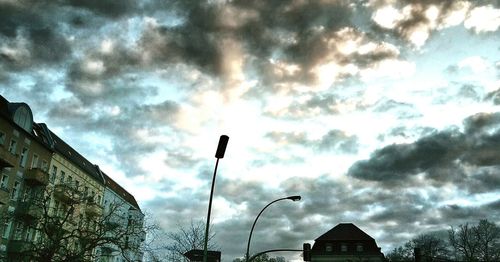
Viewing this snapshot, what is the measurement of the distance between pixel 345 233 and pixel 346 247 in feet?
9.92

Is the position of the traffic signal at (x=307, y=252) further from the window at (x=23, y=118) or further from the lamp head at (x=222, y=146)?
the window at (x=23, y=118)

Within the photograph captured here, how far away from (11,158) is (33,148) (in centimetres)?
521

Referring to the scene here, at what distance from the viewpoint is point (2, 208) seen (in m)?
35.0

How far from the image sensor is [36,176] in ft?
127

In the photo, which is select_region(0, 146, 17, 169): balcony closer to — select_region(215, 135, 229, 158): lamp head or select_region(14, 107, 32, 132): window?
select_region(14, 107, 32, 132): window

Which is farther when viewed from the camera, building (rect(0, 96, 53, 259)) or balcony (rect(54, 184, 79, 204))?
building (rect(0, 96, 53, 259))

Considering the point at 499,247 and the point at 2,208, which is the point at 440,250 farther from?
the point at 2,208

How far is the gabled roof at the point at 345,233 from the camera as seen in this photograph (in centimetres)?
7944

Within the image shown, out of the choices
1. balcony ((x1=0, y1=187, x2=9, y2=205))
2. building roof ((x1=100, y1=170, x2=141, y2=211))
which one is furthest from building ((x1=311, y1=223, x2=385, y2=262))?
balcony ((x1=0, y1=187, x2=9, y2=205))

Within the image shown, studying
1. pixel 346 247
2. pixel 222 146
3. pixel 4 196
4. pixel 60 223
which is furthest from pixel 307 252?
pixel 346 247

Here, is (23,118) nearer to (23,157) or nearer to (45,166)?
(23,157)

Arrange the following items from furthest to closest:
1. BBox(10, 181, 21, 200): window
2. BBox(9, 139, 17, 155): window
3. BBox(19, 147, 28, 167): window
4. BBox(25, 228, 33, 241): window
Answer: BBox(25, 228, 33, 241): window, BBox(19, 147, 28, 167): window, BBox(10, 181, 21, 200): window, BBox(9, 139, 17, 155): window

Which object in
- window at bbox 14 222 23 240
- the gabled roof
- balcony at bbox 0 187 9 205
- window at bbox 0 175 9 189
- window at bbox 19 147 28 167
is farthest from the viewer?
the gabled roof

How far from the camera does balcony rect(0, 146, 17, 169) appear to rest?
3361 centimetres
